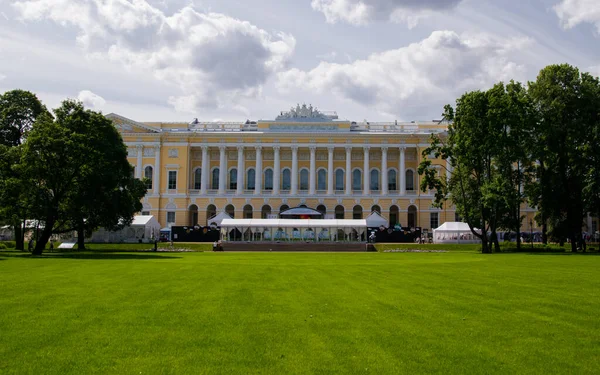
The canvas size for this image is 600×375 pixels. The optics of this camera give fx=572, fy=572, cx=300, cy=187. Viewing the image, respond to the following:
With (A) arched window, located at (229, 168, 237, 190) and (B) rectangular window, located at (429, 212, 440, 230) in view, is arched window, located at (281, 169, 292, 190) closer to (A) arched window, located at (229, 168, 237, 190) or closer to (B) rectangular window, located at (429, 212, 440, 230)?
(A) arched window, located at (229, 168, 237, 190)

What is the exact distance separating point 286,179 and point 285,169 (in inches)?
58.2

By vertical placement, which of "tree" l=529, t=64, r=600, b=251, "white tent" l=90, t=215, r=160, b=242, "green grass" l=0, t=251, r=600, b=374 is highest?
"tree" l=529, t=64, r=600, b=251

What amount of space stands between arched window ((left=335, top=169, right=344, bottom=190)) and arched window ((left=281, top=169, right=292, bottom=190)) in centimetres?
675

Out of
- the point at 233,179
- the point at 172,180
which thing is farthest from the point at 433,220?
the point at 172,180

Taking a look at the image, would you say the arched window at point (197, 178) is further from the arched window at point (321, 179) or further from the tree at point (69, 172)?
the tree at point (69, 172)

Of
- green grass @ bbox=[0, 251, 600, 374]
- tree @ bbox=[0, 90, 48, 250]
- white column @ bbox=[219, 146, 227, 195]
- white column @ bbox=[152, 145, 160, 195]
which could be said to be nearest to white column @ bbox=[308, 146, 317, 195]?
white column @ bbox=[219, 146, 227, 195]

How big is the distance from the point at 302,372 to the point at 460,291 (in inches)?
324

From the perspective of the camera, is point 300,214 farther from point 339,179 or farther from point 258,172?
point 339,179

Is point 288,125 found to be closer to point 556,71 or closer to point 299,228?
point 299,228

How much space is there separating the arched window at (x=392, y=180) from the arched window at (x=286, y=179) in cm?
1442

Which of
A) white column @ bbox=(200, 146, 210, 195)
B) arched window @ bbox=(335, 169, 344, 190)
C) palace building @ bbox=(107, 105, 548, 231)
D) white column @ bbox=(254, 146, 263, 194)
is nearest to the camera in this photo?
palace building @ bbox=(107, 105, 548, 231)

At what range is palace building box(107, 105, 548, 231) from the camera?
8088 centimetres

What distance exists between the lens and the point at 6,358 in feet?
25.6

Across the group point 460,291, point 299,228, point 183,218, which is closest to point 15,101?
point 299,228
